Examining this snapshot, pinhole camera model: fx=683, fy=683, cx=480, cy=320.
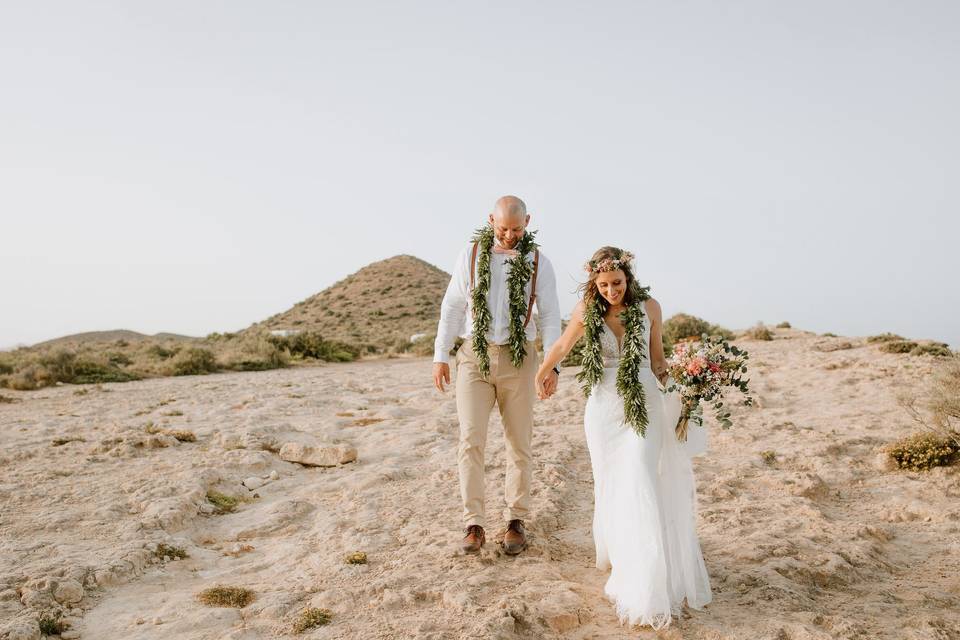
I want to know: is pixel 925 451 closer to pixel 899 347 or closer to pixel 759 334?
pixel 899 347

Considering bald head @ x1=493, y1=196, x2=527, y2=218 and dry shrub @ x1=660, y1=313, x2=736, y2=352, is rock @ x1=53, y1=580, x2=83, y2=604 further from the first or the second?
dry shrub @ x1=660, y1=313, x2=736, y2=352

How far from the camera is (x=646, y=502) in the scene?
4.19 m

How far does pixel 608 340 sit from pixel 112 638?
3.67 meters

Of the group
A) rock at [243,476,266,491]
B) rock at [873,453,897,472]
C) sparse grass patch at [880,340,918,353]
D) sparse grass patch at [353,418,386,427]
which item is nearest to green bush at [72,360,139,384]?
sparse grass patch at [353,418,386,427]

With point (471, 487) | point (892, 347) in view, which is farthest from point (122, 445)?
point (892, 347)

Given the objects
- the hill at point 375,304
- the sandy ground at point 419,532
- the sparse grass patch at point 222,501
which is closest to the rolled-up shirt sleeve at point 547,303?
the sandy ground at point 419,532

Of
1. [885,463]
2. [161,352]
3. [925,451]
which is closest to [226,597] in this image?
[885,463]

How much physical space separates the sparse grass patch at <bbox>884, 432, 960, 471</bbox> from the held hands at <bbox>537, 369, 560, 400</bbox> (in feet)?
16.5

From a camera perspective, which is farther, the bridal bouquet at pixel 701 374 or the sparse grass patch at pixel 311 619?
the bridal bouquet at pixel 701 374

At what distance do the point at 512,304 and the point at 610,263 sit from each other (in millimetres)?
929

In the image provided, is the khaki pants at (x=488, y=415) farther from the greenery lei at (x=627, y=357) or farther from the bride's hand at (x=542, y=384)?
the greenery lei at (x=627, y=357)

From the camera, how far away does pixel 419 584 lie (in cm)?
475

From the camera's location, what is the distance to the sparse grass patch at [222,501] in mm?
6913

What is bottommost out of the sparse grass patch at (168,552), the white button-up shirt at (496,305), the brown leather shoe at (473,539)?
the sparse grass patch at (168,552)
